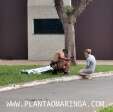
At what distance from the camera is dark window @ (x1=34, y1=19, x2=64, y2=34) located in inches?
1318

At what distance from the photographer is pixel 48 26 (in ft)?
110

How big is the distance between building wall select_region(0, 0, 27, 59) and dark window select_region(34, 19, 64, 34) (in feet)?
3.14

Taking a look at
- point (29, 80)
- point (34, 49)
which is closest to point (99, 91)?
point (29, 80)

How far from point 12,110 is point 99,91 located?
5.13 m

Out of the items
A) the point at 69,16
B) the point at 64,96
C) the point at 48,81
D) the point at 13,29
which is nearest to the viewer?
the point at 64,96

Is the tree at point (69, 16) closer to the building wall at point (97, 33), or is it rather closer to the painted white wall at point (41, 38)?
the painted white wall at point (41, 38)

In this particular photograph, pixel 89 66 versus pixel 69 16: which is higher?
pixel 69 16

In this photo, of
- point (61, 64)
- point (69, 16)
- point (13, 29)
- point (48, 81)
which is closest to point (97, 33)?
point (13, 29)

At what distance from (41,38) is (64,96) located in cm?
1619

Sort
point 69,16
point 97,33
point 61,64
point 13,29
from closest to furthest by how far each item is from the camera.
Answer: point 61,64
point 69,16
point 97,33
point 13,29

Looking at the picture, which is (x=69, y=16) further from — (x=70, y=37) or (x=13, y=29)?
(x=13, y=29)

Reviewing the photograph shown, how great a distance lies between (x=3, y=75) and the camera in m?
22.3

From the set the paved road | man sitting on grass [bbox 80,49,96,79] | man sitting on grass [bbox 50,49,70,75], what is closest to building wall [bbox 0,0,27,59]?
man sitting on grass [bbox 50,49,70,75]

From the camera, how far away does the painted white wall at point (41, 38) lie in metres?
33.1
